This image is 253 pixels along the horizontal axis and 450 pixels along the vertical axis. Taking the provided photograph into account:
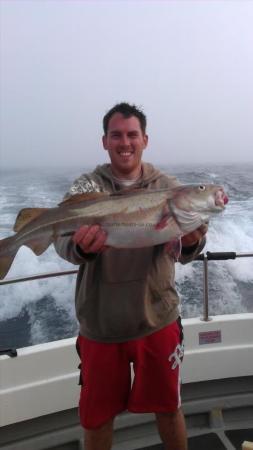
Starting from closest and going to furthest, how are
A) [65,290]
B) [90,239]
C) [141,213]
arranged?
[90,239]
[141,213]
[65,290]

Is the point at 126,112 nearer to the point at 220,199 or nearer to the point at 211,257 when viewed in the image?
the point at 220,199

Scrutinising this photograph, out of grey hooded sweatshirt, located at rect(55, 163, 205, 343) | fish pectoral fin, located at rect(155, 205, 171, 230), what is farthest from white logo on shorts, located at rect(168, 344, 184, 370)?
fish pectoral fin, located at rect(155, 205, 171, 230)

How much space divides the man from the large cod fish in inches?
3.0

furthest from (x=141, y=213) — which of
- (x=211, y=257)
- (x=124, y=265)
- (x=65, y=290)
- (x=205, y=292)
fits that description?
(x=65, y=290)

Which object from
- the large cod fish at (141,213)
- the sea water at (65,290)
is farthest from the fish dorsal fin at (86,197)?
the sea water at (65,290)

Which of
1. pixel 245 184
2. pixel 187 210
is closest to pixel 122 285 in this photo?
pixel 187 210

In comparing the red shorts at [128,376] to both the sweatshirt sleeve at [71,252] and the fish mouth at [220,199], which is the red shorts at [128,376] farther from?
the fish mouth at [220,199]

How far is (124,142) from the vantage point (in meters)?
2.27

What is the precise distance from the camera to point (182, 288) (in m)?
8.13

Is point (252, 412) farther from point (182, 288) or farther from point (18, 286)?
point (18, 286)

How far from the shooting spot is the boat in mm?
2955

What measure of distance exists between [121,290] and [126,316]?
0.14 metres

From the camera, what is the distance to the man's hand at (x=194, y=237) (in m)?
2.21

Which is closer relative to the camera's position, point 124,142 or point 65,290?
point 124,142
